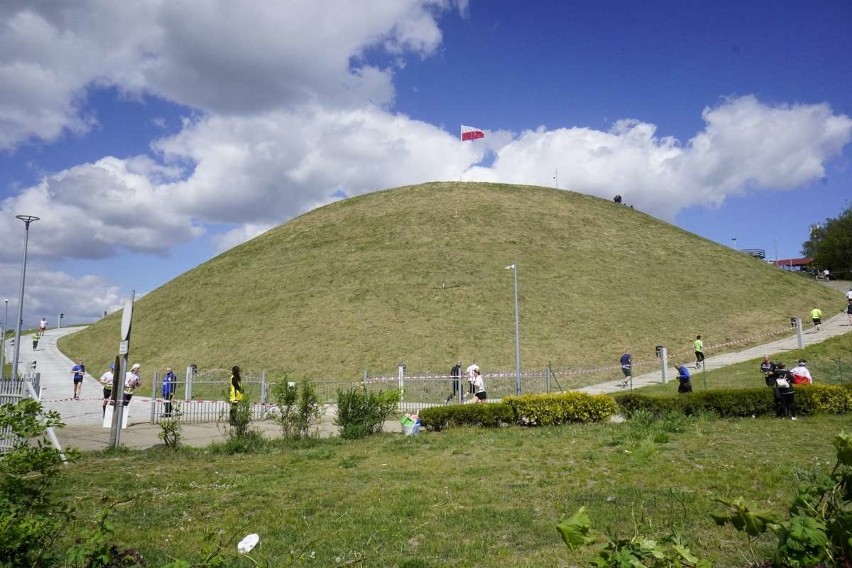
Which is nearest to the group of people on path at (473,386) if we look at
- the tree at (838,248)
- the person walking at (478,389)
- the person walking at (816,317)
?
the person walking at (478,389)

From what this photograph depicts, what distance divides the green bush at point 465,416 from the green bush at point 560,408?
1.25ft

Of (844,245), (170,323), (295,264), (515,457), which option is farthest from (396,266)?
(844,245)

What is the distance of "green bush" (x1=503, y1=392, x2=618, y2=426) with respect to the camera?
16.0 metres

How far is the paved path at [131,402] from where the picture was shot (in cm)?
1614

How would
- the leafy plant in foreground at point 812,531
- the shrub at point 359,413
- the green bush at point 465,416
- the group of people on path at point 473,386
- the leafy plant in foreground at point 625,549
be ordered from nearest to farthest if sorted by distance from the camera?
the leafy plant in foreground at point 625,549
the leafy plant in foreground at point 812,531
the shrub at point 359,413
the green bush at point 465,416
the group of people on path at point 473,386

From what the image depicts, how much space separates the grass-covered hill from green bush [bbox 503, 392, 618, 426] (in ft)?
57.8

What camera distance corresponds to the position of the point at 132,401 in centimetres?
3017

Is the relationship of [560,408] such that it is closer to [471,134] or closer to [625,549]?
[625,549]

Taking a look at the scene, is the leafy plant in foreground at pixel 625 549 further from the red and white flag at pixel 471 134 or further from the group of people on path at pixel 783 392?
the red and white flag at pixel 471 134

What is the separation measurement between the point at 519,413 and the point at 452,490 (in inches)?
307

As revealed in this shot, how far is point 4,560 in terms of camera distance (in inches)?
111

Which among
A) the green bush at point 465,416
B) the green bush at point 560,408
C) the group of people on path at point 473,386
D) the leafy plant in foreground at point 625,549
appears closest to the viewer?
the leafy plant in foreground at point 625,549

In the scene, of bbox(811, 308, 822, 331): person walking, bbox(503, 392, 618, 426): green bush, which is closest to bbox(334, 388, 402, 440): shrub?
bbox(503, 392, 618, 426): green bush

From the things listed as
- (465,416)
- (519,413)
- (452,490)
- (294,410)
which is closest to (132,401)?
(294,410)
